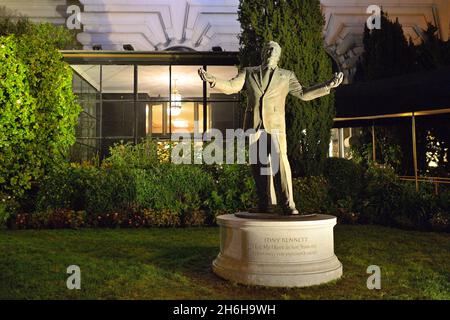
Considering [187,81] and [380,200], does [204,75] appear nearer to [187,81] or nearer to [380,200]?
[380,200]

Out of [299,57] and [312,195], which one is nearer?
[312,195]

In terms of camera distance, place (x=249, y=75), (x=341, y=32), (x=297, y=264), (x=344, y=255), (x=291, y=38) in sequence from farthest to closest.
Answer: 1. (x=341, y=32)
2. (x=291, y=38)
3. (x=344, y=255)
4. (x=249, y=75)
5. (x=297, y=264)

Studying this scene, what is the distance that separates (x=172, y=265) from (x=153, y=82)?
13.8 metres

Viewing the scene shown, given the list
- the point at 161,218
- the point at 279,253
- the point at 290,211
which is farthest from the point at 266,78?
the point at 161,218

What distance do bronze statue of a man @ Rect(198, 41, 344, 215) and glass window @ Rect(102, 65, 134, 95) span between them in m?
11.8

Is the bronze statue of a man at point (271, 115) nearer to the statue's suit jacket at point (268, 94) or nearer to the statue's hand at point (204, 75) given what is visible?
the statue's suit jacket at point (268, 94)

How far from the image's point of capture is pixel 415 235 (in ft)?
30.3

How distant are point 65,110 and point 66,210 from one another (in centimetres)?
295

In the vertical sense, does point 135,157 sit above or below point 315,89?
below

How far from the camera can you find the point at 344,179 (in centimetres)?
1134

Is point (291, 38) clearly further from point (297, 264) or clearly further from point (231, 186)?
point (297, 264)

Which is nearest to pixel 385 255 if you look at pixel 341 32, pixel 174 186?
pixel 174 186

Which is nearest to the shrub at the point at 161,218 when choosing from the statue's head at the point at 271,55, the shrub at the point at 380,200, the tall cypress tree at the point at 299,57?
the tall cypress tree at the point at 299,57

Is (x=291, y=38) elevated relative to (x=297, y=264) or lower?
elevated
